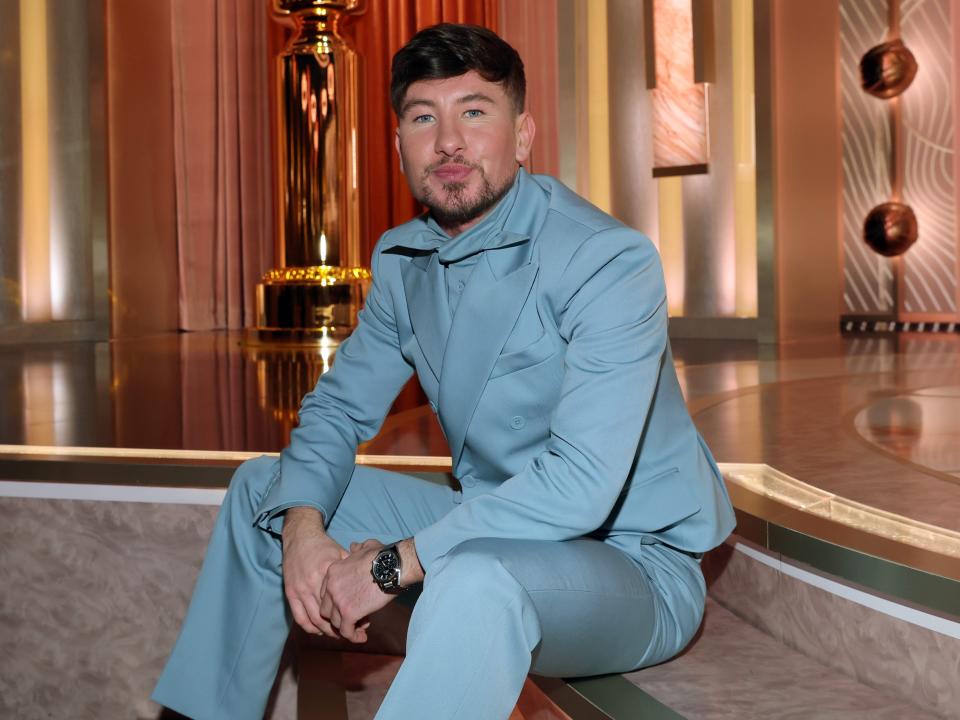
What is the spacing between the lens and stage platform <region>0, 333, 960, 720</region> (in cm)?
122

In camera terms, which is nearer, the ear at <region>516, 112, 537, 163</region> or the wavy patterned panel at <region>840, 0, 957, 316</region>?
the ear at <region>516, 112, 537, 163</region>

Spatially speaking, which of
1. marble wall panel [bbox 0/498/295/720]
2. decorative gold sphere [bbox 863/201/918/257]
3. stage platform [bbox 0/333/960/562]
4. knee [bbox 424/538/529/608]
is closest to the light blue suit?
knee [bbox 424/538/529/608]

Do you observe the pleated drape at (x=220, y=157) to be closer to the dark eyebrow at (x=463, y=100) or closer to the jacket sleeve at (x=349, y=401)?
the jacket sleeve at (x=349, y=401)

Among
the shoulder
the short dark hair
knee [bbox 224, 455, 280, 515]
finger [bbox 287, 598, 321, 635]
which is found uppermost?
the short dark hair

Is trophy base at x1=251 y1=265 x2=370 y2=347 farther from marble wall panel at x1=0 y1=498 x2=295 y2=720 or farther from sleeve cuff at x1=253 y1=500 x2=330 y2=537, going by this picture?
sleeve cuff at x1=253 y1=500 x2=330 y2=537

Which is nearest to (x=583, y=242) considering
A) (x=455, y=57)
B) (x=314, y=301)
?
(x=455, y=57)

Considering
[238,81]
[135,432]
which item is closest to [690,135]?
[238,81]

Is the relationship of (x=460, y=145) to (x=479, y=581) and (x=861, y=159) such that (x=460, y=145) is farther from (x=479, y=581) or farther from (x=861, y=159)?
(x=861, y=159)

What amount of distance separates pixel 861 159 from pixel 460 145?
410cm

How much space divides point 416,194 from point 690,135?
3.36 meters

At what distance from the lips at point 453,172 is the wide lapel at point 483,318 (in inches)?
3.8

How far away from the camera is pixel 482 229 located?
54.6 inches

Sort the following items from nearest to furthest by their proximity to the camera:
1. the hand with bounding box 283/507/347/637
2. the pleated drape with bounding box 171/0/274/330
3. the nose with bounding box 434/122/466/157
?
the hand with bounding box 283/507/347/637 < the nose with bounding box 434/122/466/157 < the pleated drape with bounding box 171/0/274/330

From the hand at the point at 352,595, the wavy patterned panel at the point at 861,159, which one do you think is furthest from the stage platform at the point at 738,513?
the wavy patterned panel at the point at 861,159
